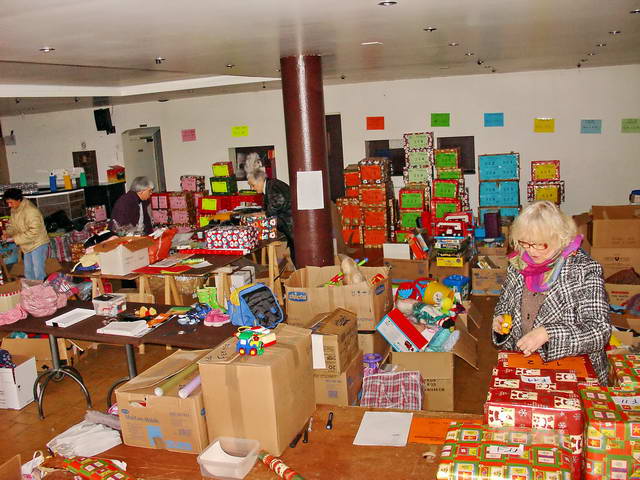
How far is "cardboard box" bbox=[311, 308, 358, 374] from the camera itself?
3.66 m

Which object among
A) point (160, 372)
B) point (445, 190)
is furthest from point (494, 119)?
point (160, 372)

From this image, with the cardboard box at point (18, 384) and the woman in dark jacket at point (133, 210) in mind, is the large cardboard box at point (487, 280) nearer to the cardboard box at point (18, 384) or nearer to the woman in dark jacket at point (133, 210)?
the woman in dark jacket at point (133, 210)

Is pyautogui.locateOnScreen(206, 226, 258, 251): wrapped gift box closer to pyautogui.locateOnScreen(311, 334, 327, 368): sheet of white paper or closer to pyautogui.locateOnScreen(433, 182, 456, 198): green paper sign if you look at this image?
pyautogui.locateOnScreen(311, 334, 327, 368): sheet of white paper

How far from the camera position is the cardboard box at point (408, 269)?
7379 millimetres

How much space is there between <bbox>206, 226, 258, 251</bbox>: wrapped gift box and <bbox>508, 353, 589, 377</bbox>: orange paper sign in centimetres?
433

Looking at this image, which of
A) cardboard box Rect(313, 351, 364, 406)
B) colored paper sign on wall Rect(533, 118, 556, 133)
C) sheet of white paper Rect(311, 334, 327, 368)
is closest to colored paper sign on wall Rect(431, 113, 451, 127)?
colored paper sign on wall Rect(533, 118, 556, 133)

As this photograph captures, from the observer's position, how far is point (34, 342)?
5699 millimetres

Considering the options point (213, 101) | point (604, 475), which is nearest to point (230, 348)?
point (604, 475)

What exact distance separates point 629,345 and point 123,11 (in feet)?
13.8

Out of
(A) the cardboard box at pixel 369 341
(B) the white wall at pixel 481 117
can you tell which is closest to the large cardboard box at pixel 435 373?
(A) the cardboard box at pixel 369 341

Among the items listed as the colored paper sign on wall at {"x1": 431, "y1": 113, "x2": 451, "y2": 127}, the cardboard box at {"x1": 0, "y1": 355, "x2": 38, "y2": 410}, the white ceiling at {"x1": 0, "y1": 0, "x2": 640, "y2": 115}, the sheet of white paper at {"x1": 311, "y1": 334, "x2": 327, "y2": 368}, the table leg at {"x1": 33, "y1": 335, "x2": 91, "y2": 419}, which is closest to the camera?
the sheet of white paper at {"x1": 311, "y1": 334, "x2": 327, "y2": 368}

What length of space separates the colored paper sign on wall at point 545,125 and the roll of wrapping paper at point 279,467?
8.99 metres

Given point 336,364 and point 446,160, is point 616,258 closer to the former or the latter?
point 446,160

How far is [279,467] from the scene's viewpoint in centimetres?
239
